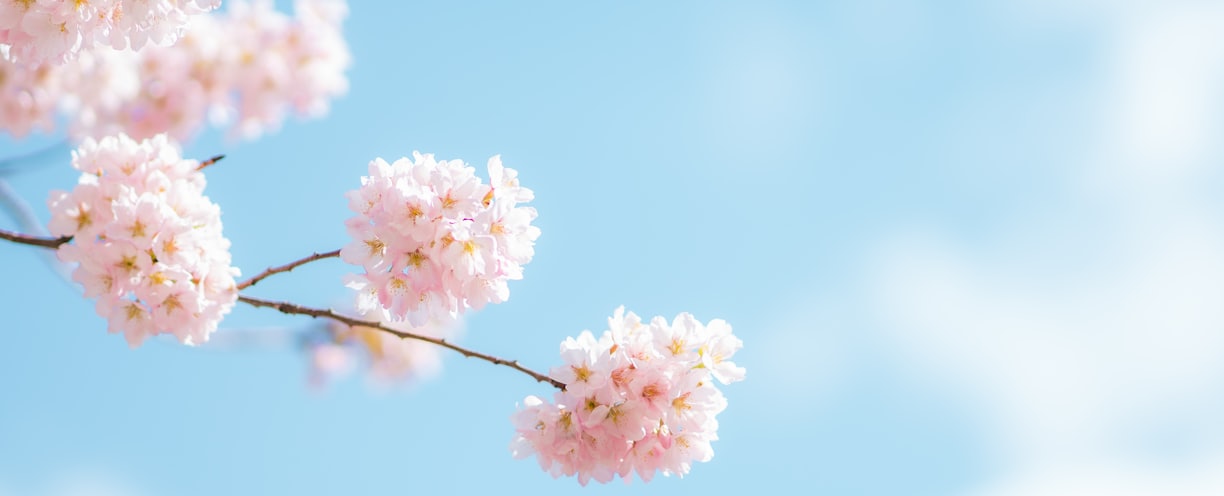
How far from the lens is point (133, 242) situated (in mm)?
2988

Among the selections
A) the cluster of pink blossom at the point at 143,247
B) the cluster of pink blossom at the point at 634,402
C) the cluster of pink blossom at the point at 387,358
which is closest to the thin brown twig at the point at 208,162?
the cluster of pink blossom at the point at 143,247

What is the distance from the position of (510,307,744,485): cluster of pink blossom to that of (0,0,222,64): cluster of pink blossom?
159 centimetres

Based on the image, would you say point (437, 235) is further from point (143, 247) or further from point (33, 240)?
point (33, 240)

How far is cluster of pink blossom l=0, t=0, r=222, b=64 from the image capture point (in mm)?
2879

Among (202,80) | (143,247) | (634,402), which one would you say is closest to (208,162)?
(143,247)

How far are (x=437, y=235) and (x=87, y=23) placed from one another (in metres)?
1.28

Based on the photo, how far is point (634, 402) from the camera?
9.68 feet

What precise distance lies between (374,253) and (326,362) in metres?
7.02

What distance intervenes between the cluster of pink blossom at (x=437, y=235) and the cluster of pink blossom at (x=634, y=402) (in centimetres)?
38

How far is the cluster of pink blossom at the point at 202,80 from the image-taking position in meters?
6.79

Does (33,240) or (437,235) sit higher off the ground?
(33,240)

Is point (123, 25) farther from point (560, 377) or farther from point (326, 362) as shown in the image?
point (326, 362)

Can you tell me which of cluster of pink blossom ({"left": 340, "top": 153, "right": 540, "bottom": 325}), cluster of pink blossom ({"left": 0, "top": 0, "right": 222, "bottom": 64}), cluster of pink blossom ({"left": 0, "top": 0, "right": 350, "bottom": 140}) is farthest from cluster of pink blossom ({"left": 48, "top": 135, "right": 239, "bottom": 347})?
cluster of pink blossom ({"left": 0, "top": 0, "right": 350, "bottom": 140})

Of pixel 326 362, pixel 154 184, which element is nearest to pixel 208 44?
pixel 326 362
